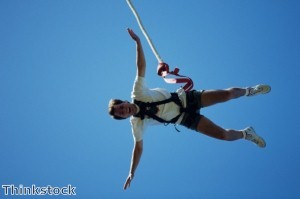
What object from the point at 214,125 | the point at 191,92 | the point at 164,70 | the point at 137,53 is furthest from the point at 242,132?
the point at 137,53

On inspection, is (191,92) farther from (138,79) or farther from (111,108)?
(111,108)

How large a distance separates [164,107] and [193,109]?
1.76ft

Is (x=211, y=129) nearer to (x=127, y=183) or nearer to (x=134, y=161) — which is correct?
(x=134, y=161)

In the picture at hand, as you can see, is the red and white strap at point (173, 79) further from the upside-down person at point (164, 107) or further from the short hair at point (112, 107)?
the short hair at point (112, 107)

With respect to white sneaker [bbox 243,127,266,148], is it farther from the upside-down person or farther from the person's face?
the person's face

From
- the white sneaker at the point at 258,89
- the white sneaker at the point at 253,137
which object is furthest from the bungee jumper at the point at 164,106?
the white sneaker at the point at 253,137

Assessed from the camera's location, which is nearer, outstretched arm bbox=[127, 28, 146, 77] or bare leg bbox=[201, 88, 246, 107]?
outstretched arm bbox=[127, 28, 146, 77]

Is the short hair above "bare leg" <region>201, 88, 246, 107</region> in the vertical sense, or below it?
below

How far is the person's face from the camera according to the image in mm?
5668

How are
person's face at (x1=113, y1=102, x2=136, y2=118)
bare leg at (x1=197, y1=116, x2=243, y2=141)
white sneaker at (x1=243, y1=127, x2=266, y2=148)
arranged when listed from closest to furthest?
1. person's face at (x1=113, y1=102, x2=136, y2=118)
2. bare leg at (x1=197, y1=116, x2=243, y2=141)
3. white sneaker at (x1=243, y1=127, x2=266, y2=148)

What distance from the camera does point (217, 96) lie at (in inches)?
241

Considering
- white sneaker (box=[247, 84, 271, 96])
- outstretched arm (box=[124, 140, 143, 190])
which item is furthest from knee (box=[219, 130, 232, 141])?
outstretched arm (box=[124, 140, 143, 190])

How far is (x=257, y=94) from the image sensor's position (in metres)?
6.62

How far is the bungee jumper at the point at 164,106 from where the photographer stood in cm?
588
